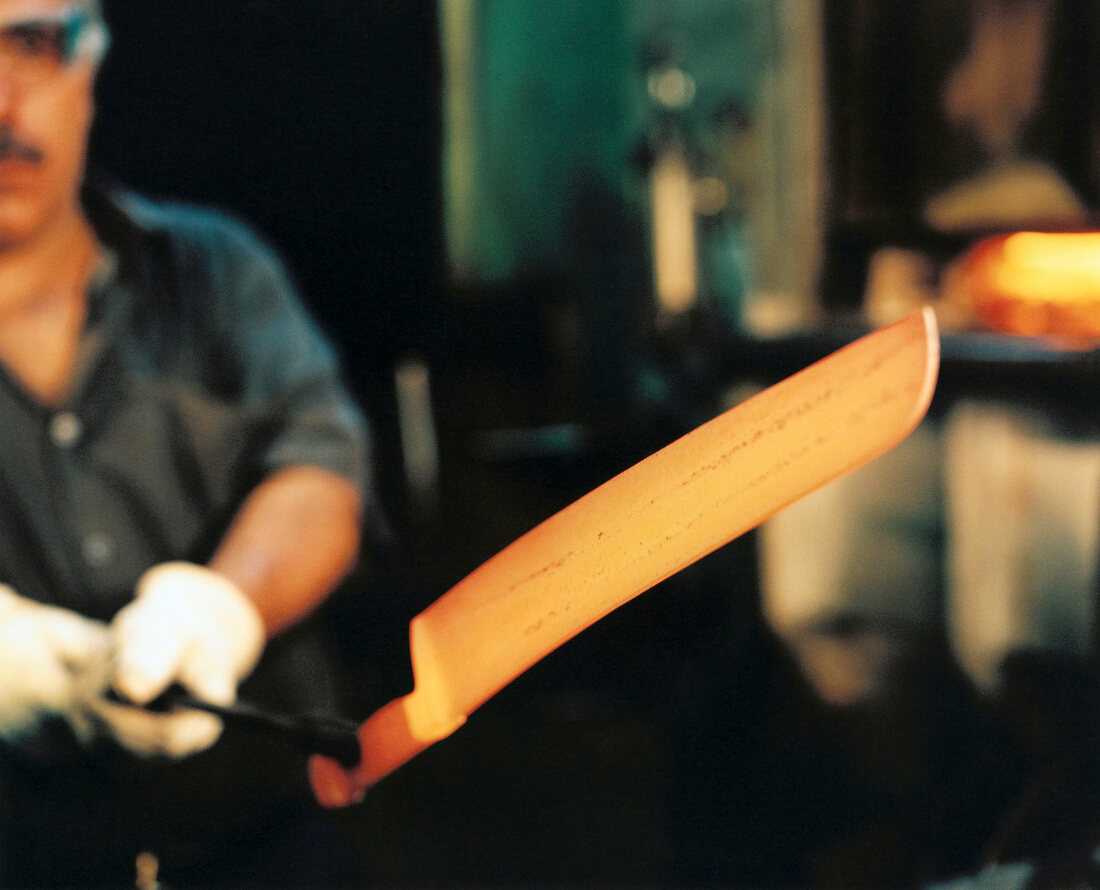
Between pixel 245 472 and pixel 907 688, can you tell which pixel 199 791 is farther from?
pixel 907 688

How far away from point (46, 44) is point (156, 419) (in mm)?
200

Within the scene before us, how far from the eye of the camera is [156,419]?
1.64 ft

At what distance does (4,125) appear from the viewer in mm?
455

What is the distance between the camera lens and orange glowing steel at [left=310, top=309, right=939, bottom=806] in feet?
0.72

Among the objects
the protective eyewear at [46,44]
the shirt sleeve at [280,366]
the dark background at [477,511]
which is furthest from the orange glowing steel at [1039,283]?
the protective eyewear at [46,44]

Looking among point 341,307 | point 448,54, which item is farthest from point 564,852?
point 448,54

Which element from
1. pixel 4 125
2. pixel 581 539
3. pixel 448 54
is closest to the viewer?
pixel 581 539

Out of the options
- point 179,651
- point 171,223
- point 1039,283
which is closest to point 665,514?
point 179,651

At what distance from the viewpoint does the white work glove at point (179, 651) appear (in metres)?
0.42

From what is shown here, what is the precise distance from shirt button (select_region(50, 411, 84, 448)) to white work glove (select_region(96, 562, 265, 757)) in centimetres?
8

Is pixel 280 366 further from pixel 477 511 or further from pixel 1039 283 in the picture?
pixel 1039 283

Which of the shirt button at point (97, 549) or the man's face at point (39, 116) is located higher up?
the man's face at point (39, 116)

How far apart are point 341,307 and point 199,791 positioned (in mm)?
297

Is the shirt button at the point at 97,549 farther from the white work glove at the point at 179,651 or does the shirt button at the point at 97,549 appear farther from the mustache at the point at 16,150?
the mustache at the point at 16,150
